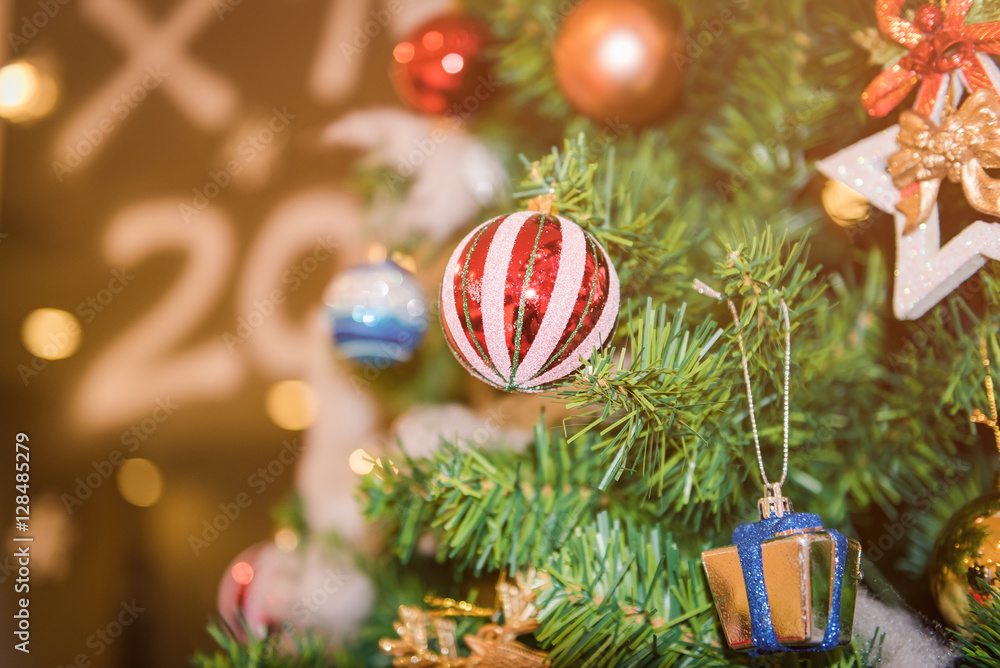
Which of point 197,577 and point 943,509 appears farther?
point 197,577

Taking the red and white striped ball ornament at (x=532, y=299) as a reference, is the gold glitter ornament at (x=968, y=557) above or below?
below

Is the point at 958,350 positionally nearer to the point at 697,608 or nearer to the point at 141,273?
the point at 697,608

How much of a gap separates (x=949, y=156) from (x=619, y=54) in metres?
0.30

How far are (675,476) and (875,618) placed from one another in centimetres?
16

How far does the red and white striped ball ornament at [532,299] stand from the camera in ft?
1.44

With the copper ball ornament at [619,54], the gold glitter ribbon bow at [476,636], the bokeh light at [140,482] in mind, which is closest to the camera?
the gold glitter ribbon bow at [476,636]

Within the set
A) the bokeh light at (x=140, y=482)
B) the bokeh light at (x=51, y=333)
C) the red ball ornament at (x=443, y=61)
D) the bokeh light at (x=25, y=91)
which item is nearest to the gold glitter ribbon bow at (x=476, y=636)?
the red ball ornament at (x=443, y=61)

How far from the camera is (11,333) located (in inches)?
42.4

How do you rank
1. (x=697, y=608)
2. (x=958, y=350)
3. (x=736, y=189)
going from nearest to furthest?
(x=697, y=608) → (x=958, y=350) → (x=736, y=189)

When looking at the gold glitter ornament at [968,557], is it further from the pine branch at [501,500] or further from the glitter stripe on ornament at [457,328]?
the glitter stripe on ornament at [457,328]

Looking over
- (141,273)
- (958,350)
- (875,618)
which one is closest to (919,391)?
(958,350)

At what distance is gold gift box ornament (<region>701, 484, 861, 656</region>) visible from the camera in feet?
1.24

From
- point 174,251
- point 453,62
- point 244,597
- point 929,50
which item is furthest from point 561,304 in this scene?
point 174,251

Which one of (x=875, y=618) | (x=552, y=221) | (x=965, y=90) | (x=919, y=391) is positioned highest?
(x=965, y=90)
